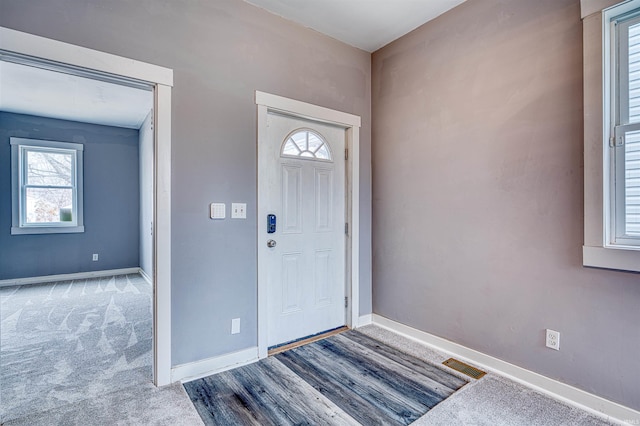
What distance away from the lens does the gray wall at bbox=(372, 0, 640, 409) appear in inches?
75.0

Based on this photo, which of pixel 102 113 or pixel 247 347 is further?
pixel 102 113

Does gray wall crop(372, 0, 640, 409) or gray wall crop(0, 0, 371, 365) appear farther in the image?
gray wall crop(0, 0, 371, 365)

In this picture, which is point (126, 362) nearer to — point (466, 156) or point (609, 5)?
point (466, 156)

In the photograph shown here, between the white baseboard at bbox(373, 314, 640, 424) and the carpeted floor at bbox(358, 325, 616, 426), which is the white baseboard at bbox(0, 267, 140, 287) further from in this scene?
the carpeted floor at bbox(358, 325, 616, 426)

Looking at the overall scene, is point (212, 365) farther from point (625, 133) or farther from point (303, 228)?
point (625, 133)

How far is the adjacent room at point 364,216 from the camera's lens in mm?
1815

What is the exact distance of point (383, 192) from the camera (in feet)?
10.5

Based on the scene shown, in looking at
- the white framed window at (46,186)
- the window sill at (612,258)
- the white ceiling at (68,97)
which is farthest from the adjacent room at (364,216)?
the white framed window at (46,186)

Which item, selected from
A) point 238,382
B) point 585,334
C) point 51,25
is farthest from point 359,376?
point 51,25

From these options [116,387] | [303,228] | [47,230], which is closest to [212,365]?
[116,387]

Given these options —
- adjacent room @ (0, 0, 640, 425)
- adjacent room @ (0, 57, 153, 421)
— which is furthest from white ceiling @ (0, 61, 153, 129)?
adjacent room @ (0, 0, 640, 425)

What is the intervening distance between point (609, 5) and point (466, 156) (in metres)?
1.13

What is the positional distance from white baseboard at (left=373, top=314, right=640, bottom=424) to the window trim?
2.63 ft

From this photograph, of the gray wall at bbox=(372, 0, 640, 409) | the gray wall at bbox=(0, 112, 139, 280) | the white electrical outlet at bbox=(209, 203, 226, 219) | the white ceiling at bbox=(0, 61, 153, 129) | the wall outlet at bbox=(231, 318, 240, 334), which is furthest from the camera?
the gray wall at bbox=(0, 112, 139, 280)
